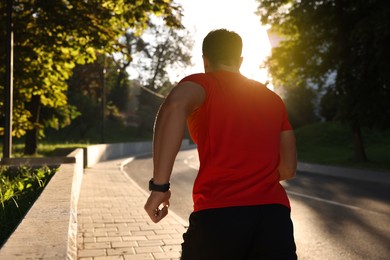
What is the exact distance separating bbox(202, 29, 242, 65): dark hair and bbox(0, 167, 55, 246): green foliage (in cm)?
303

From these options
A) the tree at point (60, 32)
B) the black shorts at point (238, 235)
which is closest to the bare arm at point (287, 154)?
the black shorts at point (238, 235)

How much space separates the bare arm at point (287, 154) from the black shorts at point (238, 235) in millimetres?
367

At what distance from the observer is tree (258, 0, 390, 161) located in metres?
21.3

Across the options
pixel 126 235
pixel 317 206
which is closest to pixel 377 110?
pixel 317 206

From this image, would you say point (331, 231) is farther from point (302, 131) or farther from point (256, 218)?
point (302, 131)

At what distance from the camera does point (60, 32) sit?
1273 centimetres

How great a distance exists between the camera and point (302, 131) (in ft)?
164

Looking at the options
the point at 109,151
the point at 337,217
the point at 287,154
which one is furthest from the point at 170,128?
the point at 109,151

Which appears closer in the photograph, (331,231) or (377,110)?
(331,231)

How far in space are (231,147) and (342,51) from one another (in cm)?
2459

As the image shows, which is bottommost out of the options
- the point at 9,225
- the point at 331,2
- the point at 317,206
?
the point at 317,206

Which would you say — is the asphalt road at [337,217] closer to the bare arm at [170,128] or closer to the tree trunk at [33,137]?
the bare arm at [170,128]

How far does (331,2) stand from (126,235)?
69.2 ft

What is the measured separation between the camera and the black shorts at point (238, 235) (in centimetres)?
208
